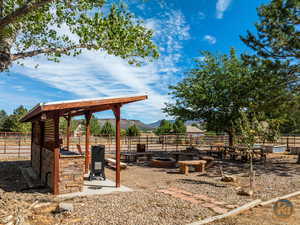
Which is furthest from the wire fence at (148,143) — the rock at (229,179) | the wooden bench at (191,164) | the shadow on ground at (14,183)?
the rock at (229,179)

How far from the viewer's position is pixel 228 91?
573 inches

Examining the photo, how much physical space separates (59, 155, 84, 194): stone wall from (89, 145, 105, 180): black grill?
1559 mm

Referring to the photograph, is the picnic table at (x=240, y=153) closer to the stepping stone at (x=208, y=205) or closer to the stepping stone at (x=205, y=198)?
the stepping stone at (x=205, y=198)

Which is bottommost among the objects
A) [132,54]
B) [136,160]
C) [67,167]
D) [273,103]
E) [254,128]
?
[136,160]

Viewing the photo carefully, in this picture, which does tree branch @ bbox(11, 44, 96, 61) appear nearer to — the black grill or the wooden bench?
the black grill

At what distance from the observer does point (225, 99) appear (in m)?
14.5

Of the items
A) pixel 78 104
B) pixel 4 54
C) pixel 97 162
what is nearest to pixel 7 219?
pixel 78 104

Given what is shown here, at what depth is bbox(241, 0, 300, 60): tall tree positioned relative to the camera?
33.2ft

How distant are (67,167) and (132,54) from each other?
3.88m

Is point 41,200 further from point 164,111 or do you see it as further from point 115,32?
point 164,111

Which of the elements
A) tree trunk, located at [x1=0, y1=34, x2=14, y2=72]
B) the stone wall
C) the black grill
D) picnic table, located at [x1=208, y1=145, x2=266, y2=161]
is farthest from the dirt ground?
picnic table, located at [x1=208, y1=145, x2=266, y2=161]

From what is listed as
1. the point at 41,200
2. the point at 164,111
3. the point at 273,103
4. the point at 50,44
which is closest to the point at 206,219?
the point at 41,200

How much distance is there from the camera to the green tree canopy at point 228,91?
440 inches

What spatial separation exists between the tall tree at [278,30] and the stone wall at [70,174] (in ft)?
30.6
